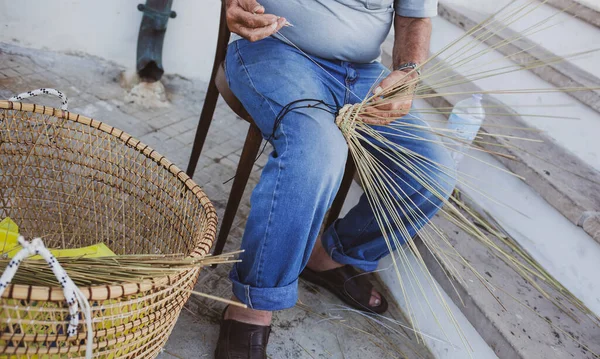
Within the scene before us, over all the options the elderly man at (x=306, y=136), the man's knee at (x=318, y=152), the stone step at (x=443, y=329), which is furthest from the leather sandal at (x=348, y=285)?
the man's knee at (x=318, y=152)

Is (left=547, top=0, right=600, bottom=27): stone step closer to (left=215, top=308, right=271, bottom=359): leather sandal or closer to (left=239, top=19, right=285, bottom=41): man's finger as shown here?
(left=239, top=19, right=285, bottom=41): man's finger

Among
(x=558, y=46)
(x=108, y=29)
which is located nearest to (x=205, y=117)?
(x=108, y=29)

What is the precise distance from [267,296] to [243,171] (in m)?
0.43

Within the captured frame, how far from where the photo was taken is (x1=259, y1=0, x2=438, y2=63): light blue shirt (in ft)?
4.54

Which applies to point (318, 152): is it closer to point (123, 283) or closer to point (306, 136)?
point (306, 136)

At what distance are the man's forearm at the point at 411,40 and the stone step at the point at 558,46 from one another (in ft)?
1.34

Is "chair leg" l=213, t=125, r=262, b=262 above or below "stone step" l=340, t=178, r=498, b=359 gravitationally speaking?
above

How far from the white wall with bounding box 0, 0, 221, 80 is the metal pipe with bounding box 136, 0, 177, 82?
0.14 meters

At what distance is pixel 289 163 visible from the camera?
3.81ft

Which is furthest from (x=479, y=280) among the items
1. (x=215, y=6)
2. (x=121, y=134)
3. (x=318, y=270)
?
(x=215, y=6)

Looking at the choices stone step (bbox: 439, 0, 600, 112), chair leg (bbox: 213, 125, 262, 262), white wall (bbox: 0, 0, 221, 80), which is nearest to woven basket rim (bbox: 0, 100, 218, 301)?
chair leg (bbox: 213, 125, 262, 262)

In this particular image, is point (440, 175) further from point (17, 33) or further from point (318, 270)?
point (17, 33)

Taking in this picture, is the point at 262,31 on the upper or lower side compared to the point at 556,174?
upper

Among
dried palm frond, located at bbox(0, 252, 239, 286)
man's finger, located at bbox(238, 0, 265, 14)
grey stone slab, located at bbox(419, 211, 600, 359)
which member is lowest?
grey stone slab, located at bbox(419, 211, 600, 359)
